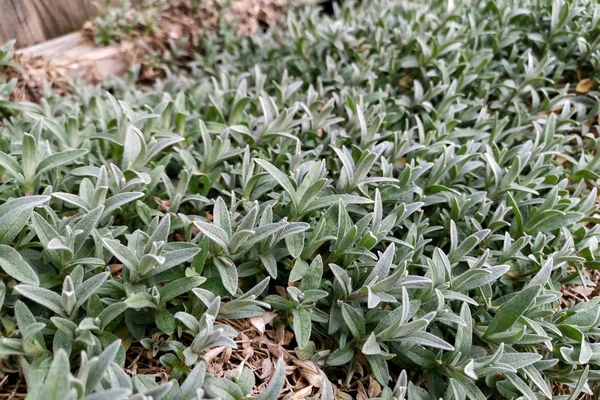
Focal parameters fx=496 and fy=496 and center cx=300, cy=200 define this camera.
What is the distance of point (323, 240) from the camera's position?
1.42m

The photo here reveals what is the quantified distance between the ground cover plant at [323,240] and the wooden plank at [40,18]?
67cm

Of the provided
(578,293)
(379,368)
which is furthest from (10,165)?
(578,293)

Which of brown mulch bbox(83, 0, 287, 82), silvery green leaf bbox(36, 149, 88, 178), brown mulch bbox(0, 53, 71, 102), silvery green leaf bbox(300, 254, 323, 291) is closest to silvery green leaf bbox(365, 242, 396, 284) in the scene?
silvery green leaf bbox(300, 254, 323, 291)

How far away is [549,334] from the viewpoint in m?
1.46

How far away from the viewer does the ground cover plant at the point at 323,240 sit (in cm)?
122

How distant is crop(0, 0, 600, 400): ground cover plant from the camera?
1220 mm

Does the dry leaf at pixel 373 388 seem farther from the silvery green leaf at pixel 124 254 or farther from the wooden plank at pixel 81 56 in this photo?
the wooden plank at pixel 81 56

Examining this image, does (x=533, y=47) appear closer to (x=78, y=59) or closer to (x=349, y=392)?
(x=349, y=392)

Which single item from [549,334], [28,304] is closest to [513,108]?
[549,334]

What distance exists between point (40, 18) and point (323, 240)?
228 cm

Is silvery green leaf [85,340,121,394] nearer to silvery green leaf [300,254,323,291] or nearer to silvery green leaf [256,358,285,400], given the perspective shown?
silvery green leaf [256,358,285,400]

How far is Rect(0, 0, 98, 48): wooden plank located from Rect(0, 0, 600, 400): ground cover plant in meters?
0.67

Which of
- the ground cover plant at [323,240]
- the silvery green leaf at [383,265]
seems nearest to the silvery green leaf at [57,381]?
the ground cover plant at [323,240]

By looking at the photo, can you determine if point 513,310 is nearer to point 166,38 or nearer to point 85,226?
point 85,226
